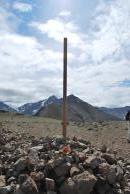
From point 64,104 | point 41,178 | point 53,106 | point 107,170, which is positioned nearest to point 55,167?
point 41,178

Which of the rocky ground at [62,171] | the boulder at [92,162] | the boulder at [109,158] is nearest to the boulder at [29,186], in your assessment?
the rocky ground at [62,171]

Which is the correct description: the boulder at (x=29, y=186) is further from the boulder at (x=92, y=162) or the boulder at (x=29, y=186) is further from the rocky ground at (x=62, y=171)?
the boulder at (x=92, y=162)

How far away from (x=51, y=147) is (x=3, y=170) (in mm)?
1838

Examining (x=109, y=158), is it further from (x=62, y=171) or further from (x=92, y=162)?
(x=62, y=171)

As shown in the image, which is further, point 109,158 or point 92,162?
point 109,158

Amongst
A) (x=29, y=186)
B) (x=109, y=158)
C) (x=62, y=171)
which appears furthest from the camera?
(x=109, y=158)

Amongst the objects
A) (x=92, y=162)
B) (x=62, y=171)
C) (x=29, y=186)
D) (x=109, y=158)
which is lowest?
(x=29, y=186)

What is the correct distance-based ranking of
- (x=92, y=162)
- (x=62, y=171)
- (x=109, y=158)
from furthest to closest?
(x=109, y=158) → (x=92, y=162) → (x=62, y=171)

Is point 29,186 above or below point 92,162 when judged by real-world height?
below

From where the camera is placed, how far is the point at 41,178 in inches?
511

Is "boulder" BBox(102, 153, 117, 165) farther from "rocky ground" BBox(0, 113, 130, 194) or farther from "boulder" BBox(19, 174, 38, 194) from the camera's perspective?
"boulder" BBox(19, 174, 38, 194)

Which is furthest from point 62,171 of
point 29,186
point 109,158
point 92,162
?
point 109,158

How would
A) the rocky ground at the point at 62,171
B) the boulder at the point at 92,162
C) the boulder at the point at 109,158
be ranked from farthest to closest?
the boulder at the point at 109,158
the boulder at the point at 92,162
the rocky ground at the point at 62,171

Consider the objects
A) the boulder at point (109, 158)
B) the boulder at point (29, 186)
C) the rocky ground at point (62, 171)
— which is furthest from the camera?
the boulder at point (109, 158)
